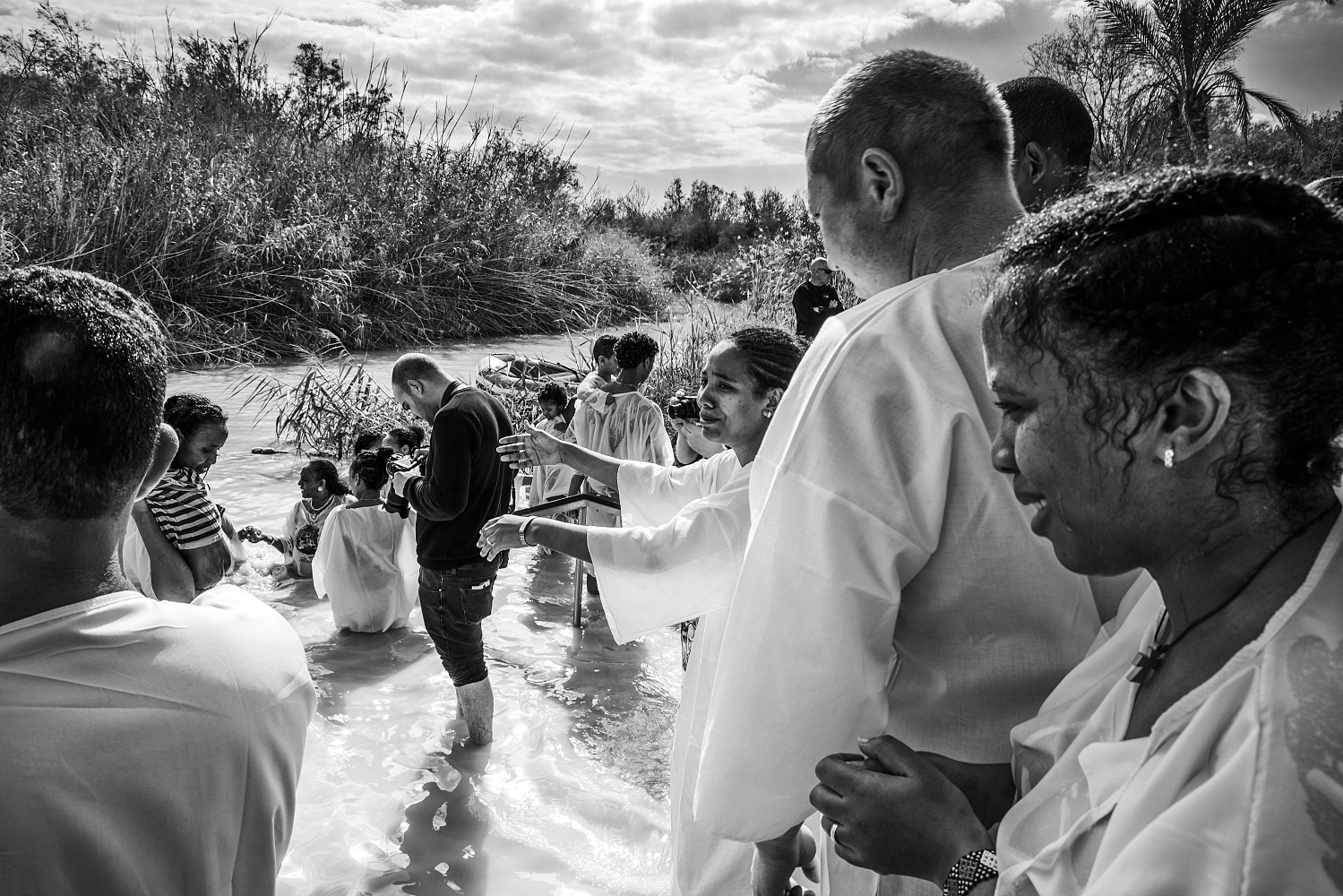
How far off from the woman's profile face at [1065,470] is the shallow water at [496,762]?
8.63ft

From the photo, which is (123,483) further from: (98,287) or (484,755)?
(484,755)

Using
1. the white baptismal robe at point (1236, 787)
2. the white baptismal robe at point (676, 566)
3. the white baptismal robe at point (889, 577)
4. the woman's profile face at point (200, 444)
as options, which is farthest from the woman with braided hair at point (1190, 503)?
the woman's profile face at point (200, 444)

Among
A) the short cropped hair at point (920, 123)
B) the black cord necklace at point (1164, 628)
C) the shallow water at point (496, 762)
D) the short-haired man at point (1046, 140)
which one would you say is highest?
the short-haired man at point (1046, 140)

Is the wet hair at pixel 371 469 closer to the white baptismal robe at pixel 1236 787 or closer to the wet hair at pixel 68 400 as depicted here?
the wet hair at pixel 68 400

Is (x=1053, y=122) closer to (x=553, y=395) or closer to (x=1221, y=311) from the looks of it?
(x=1221, y=311)

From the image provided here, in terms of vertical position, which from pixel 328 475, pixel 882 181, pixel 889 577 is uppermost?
pixel 882 181

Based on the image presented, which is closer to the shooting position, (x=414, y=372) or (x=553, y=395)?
(x=414, y=372)

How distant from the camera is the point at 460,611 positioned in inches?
154

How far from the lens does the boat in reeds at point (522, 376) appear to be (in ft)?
30.6

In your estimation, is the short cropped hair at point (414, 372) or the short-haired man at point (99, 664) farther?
the short cropped hair at point (414, 372)

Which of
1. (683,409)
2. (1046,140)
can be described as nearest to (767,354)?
(1046,140)

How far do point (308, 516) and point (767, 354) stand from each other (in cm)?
411

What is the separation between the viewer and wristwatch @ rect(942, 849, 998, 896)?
1.06m

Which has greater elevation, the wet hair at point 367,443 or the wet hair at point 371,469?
the wet hair at point 367,443
